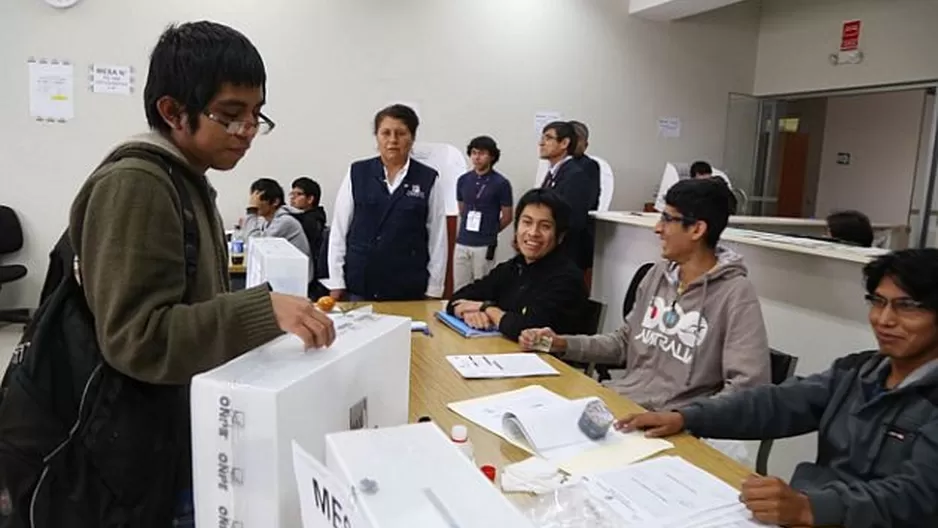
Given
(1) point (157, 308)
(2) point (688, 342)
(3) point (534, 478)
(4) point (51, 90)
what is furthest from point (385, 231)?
(4) point (51, 90)

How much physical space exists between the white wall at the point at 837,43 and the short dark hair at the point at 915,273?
4625mm

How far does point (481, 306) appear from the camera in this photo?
2396mm

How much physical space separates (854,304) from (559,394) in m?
1.53

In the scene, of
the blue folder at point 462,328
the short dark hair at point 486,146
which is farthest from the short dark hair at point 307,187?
the blue folder at point 462,328

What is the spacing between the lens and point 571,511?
105 centimetres

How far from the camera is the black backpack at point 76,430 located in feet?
2.84

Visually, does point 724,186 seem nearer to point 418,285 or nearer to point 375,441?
point 418,285

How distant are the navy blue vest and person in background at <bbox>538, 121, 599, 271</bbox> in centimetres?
139

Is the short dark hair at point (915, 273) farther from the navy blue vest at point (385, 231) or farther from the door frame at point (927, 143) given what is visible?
the door frame at point (927, 143)

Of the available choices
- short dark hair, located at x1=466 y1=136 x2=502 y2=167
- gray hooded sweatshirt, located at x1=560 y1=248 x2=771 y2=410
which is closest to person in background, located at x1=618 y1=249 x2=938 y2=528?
gray hooded sweatshirt, located at x1=560 y1=248 x2=771 y2=410

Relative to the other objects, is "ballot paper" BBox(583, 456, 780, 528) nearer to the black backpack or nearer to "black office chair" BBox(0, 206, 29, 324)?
the black backpack

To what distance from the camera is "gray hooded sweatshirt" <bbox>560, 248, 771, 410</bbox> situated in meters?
1.79

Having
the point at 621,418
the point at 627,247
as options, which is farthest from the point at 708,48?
the point at 621,418

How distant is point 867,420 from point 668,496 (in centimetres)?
53
